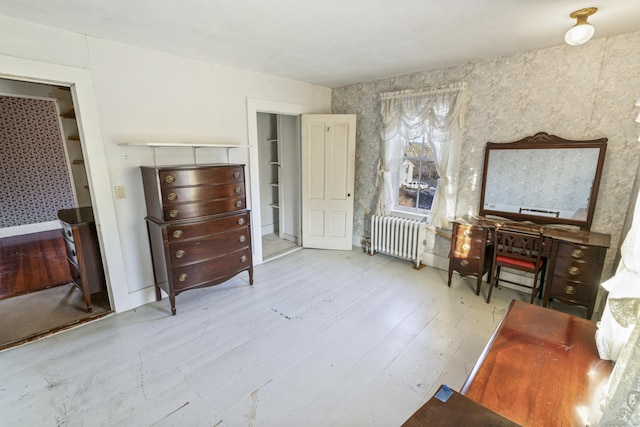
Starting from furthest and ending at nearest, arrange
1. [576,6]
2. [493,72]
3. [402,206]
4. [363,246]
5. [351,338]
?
[363,246] → [402,206] → [493,72] → [351,338] → [576,6]

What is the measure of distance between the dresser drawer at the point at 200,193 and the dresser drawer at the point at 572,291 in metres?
2.99

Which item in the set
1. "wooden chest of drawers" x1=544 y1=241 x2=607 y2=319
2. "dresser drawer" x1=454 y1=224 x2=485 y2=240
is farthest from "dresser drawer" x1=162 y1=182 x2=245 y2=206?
"wooden chest of drawers" x1=544 y1=241 x2=607 y2=319

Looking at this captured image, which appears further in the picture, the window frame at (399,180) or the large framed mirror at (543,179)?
the window frame at (399,180)

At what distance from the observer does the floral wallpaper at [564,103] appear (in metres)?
2.37

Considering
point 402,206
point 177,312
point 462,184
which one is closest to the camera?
point 177,312

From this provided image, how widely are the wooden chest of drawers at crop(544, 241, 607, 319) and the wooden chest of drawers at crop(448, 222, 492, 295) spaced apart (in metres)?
0.54

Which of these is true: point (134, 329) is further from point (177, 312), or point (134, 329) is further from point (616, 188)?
point (616, 188)

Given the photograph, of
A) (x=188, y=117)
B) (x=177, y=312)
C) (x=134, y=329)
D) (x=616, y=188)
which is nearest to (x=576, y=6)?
(x=616, y=188)

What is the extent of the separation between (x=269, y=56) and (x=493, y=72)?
2.24 metres

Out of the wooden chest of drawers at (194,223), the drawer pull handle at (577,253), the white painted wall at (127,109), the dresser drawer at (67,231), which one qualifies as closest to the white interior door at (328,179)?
the white painted wall at (127,109)

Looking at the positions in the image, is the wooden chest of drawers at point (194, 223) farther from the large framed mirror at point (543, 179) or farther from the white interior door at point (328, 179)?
the large framed mirror at point (543, 179)

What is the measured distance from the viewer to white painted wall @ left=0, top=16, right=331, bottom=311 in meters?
2.14

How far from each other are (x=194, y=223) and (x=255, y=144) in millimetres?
1296

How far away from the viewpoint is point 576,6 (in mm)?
1823
